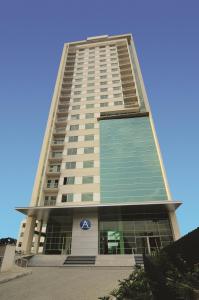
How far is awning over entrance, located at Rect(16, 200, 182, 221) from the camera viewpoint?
28734 mm

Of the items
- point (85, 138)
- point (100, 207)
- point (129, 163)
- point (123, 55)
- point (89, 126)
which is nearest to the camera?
point (100, 207)

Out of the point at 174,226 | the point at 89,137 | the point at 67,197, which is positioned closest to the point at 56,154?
the point at 89,137

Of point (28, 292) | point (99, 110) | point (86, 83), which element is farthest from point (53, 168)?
point (28, 292)

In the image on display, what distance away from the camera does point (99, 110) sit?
46969 millimetres

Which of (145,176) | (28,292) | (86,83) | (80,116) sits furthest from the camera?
(86,83)

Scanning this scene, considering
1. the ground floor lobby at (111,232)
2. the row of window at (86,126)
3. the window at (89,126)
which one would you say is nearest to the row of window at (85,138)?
the window at (89,126)

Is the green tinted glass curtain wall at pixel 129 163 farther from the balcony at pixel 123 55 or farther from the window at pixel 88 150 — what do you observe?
the balcony at pixel 123 55

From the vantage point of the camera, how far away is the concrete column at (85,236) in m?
29.3

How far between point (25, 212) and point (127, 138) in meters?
21.5

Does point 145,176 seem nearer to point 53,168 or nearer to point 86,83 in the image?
point 53,168

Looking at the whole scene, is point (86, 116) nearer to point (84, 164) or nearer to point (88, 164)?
point (84, 164)

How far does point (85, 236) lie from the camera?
1196 inches

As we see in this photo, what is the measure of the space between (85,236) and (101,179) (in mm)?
9214

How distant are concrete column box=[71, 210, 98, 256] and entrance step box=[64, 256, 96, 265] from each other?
173 cm
